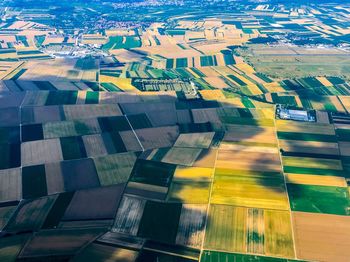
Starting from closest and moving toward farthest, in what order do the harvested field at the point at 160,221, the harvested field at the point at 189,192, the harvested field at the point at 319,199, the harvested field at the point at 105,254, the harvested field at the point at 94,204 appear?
1. the harvested field at the point at 105,254
2. the harvested field at the point at 160,221
3. the harvested field at the point at 94,204
4. the harvested field at the point at 319,199
5. the harvested field at the point at 189,192

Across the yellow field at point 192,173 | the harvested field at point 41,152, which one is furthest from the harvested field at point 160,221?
the harvested field at point 41,152

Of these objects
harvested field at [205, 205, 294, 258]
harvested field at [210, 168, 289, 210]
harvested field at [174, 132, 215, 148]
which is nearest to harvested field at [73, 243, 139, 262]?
harvested field at [205, 205, 294, 258]

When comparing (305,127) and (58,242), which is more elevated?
(58,242)

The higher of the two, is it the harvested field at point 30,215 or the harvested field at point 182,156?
the harvested field at point 30,215

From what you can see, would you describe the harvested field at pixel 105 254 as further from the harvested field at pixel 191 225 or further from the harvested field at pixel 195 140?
the harvested field at pixel 195 140

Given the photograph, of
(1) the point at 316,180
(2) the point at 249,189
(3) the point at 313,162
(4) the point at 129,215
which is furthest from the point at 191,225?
(3) the point at 313,162

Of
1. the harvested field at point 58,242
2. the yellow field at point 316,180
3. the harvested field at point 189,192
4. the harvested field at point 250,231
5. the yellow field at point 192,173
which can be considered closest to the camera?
the harvested field at point 58,242

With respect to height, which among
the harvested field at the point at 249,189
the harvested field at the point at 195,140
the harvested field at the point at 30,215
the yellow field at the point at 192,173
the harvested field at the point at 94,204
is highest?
the harvested field at the point at 30,215

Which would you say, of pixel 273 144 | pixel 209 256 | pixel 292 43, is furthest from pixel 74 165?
pixel 292 43

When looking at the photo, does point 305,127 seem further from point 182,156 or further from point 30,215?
point 30,215

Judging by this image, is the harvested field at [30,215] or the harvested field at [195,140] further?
the harvested field at [195,140]

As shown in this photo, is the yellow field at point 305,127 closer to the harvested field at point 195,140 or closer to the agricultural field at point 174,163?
the agricultural field at point 174,163
